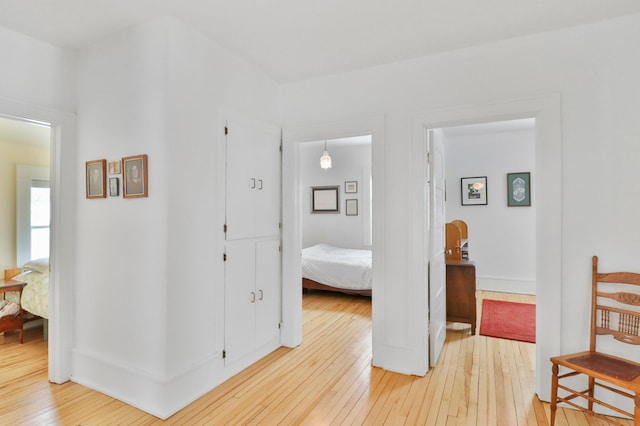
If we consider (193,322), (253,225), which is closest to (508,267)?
(253,225)

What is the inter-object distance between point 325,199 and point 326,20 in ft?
16.0

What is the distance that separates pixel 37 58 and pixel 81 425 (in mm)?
2501

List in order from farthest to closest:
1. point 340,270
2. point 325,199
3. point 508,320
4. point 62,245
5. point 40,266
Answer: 1. point 325,199
2. point 340,270
3. point 508,320
4. point 40,266
5. point 62,245

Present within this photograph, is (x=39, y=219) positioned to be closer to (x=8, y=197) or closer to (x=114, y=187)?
(x=8, y=197)

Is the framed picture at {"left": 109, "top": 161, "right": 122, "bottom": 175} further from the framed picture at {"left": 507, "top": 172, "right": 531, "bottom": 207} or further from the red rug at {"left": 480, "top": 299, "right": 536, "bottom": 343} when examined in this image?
the framed picture at {"left": 507, "top": 172, "right": 531, "bottom": 207}

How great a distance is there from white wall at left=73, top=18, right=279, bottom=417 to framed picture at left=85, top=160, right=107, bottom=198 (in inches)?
2.3

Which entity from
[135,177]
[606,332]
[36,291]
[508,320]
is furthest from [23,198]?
[508,320]

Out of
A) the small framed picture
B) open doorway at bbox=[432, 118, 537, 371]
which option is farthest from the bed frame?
the small framed picture

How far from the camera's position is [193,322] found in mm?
2396

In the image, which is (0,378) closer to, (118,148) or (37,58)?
(118,148)

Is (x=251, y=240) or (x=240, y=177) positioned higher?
(x=240, y=177)

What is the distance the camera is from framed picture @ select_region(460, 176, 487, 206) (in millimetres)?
5812

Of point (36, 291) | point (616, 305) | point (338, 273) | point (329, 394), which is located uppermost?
point (616, 305)

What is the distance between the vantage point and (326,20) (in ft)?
7.39
